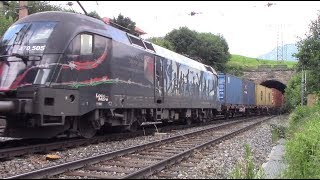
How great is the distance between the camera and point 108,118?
12742 mm

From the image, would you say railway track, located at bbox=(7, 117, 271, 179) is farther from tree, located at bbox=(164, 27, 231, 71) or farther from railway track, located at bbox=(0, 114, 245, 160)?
tree, located at bbox=(164, 27, 231, 71)

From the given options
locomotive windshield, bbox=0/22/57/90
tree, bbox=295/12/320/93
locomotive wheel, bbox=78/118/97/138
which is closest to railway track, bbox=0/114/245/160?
locomotive wheel, bbox=78/118/97/138

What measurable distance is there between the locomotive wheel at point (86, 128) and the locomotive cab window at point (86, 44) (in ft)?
6.25

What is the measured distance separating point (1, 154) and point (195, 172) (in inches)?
161

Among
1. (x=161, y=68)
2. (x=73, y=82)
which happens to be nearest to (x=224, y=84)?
(x=161, y=68)

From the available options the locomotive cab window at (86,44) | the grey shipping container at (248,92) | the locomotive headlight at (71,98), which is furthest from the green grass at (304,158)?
the grey shipping container at (248,92)

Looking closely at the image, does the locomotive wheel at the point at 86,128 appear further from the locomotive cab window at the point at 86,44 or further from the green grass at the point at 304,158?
the green grass at the point at 304,158

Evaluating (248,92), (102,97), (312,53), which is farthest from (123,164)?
(248,92)

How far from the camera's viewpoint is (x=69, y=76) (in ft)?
35.0

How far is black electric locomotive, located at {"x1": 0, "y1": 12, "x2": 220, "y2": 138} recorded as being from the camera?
10.0 m

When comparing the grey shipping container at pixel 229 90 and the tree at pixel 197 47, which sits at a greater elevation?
the tree at pixel 197 47

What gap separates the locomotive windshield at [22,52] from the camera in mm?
10102

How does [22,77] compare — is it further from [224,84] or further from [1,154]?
[224,84]

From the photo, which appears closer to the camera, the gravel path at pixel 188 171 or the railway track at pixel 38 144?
the gravel path at pixel 188 171
